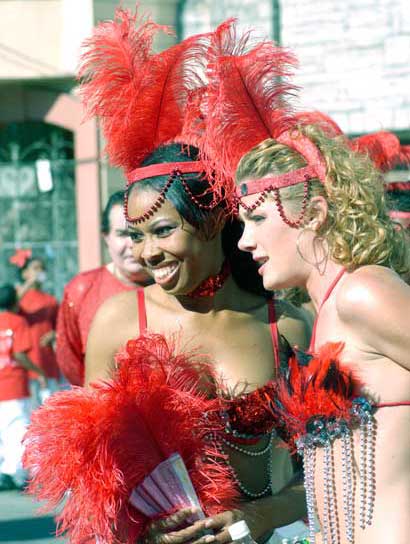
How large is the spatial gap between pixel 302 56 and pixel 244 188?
8.29 m

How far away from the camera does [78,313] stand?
584 cm

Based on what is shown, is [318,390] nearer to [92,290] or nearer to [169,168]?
[169,168]

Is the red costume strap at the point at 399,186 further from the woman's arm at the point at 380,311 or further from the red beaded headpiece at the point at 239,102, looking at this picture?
the woman's arm at the point at 380,311

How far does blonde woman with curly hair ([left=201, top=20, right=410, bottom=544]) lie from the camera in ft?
8.29

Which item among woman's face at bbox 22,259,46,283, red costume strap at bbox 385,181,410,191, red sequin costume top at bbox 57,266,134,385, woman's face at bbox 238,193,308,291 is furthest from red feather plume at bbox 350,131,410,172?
woman's face at bbox 22,259,46,283

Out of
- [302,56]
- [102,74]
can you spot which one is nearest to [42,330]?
[302,56]

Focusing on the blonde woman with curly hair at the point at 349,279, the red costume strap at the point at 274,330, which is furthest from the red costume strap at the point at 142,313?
the blonde woman with curly hair at the point at 349,279

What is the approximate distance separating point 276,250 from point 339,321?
0.81 feet

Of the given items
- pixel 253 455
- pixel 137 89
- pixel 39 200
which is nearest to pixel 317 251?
pixel 253 455

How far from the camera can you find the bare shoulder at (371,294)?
2.48 m

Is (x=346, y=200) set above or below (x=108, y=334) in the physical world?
above

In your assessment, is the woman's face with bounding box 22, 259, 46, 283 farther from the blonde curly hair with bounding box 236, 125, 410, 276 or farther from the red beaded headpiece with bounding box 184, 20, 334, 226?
the blonde curly hair with bounding box 236, 125, 410, 276

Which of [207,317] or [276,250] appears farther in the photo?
[207,317]

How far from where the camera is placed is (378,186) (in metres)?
2.77
